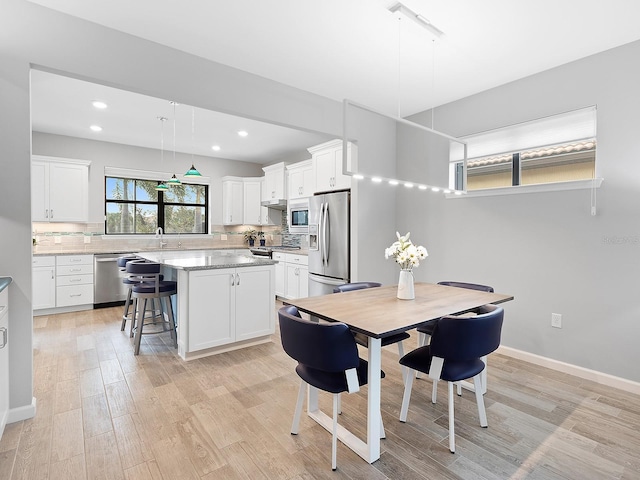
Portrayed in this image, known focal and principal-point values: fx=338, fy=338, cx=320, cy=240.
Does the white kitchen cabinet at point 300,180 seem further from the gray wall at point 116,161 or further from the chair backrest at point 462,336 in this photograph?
the chair backrest at point 462,336

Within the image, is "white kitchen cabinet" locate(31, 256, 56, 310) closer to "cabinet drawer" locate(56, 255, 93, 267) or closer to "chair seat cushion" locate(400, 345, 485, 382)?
Result: "cabinet drawer" locate(56, 255, 93, 267)

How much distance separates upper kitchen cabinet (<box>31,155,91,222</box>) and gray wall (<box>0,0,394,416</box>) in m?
3.58

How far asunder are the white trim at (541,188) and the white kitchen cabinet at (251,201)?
4456mm

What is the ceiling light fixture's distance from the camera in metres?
2.29

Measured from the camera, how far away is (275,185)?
6598 mm

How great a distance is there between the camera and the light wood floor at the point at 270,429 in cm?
180

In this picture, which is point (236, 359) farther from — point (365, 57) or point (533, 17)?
point (533, 17)

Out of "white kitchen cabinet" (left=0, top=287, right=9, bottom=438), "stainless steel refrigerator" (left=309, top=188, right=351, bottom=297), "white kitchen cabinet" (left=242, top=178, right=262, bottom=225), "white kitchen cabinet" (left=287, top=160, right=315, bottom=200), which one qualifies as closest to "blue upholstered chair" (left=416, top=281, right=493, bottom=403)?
"stainless steel refrigerator" (left=309, top=188, right=351, bottom=297)

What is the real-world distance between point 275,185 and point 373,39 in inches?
164

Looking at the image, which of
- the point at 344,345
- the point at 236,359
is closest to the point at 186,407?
the point at 236,359

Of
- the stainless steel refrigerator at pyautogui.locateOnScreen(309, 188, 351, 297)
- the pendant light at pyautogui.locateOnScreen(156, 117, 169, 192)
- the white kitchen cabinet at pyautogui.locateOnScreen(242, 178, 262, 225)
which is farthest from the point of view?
the white kitchen cabinet at pyautogui.locateOnScreen(242, 178, 262, 225)

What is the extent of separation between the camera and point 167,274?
4.19 m

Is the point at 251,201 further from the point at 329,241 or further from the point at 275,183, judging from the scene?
the point at 329,241

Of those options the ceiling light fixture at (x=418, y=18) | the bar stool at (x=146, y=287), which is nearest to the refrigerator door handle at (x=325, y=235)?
the bar stool at (x=146, y=287)
